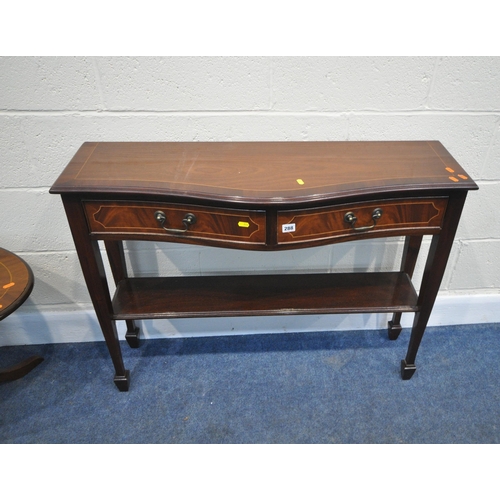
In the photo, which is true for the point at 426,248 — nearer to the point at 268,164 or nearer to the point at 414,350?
the point at 414,350

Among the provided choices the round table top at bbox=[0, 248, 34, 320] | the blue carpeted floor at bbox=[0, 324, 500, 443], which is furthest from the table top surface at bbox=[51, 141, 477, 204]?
the blue carpeted floor at bbox=[0, 324, 500, 443]

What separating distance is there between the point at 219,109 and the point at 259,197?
502 mm

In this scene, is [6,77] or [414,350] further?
[414,350]

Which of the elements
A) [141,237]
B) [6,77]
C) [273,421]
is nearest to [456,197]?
[141,237]

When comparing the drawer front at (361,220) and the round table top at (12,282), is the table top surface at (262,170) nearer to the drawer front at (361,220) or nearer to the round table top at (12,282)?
the drawer front at (361,220)

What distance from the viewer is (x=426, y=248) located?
6.24 feet

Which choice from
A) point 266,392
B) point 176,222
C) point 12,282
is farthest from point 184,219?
point 266,392

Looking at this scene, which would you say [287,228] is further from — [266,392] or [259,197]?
[266,392]

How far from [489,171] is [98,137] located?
4.84ft

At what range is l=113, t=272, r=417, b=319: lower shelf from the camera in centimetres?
165

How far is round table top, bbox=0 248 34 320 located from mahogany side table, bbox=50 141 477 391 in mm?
241

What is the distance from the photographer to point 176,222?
133 centimetres

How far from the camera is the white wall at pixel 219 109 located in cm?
151

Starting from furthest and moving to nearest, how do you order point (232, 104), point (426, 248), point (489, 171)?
point (426, 248) → point (489, 171) → point (232, 104)
